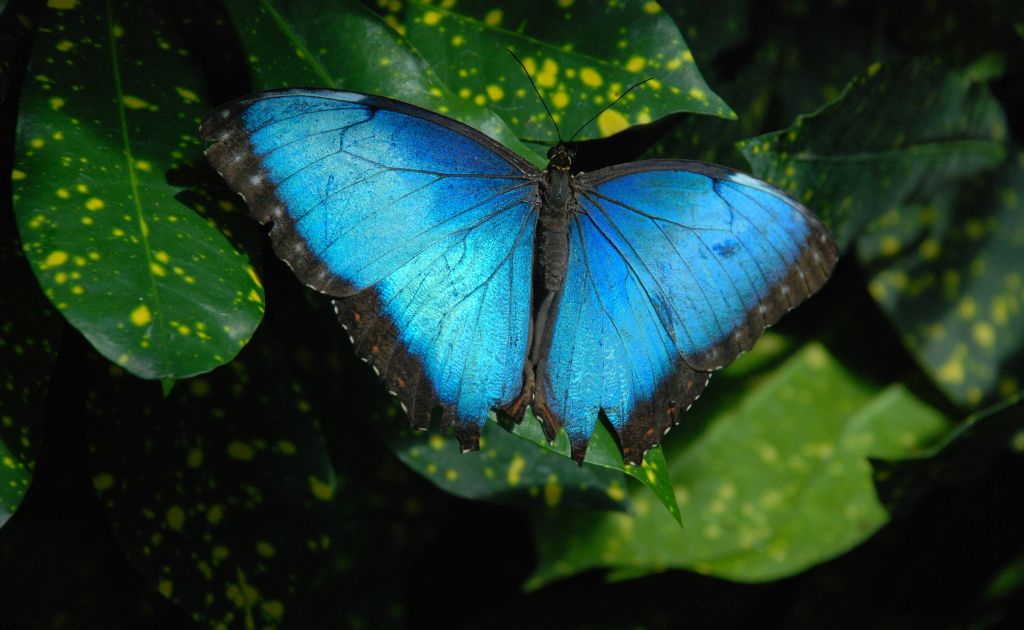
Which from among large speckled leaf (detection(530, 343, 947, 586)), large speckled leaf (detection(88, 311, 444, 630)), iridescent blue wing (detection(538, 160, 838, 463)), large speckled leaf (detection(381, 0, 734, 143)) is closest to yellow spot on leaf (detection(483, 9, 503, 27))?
large speckled leaf (detection(381, 0, 734, 143))

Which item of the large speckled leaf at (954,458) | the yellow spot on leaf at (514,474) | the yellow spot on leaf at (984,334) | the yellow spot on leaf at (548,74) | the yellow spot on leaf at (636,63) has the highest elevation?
the yellow spot on leaf at (636,63)

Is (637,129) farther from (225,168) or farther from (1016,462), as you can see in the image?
(1016,462)

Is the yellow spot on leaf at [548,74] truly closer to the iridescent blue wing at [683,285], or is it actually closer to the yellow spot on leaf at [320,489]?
the iridescent blue wing at [683,285]

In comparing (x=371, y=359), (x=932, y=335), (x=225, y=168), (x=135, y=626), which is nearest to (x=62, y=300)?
Result: (x=225, y=168)

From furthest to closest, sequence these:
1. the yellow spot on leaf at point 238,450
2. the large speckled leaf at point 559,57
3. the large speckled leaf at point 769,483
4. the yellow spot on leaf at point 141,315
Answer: the large speckled leaf at point 769,483 → the yellow spot on leaf at point 238,450 → the large speckled leaf at point 559,57 → the yellow spot on leaf at point 141,315

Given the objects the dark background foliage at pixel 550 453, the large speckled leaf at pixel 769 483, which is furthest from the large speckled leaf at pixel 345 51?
the large speckled leaf at pixel 769 483

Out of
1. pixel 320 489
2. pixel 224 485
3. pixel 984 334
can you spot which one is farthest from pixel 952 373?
pixel 224 485
